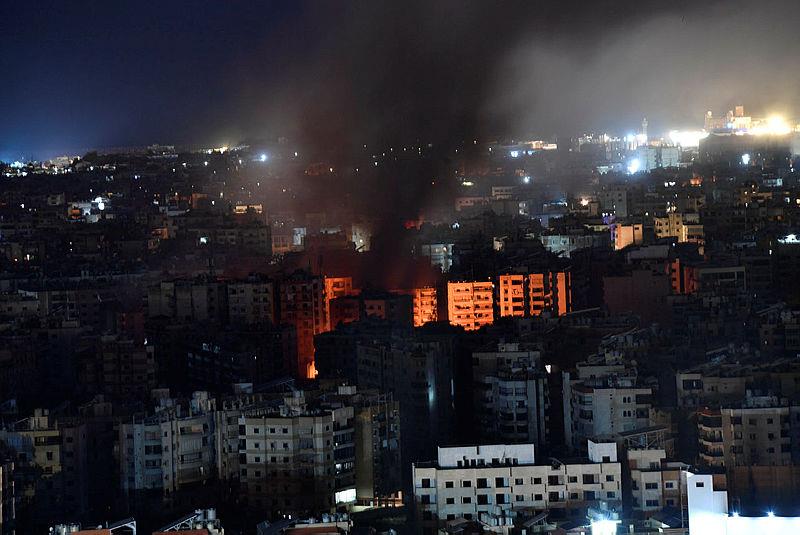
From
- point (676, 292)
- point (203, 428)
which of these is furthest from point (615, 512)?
point (676, 292)

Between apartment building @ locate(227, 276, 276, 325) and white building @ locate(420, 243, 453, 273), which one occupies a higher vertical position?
white building @ locate(420, 243, 453, 273)

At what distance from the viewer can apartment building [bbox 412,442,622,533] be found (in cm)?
742

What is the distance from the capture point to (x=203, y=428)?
335 inches

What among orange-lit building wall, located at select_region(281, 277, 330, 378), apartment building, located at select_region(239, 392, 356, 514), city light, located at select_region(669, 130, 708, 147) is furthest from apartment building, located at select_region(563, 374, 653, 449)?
city light, located at select_region(669, 130, 708, 147)

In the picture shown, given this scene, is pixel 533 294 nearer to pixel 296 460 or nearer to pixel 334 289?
pixel 334 289

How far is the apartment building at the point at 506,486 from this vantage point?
742 cm

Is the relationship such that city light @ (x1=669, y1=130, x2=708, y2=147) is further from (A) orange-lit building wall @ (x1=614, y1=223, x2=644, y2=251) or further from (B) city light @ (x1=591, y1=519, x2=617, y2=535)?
(B) city light @ (x1=591, y1=519, x2=617, y2=535)

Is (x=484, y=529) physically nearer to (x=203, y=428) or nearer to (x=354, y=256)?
(x=203, y=428)

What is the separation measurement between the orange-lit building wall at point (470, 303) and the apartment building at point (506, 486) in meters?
5.20

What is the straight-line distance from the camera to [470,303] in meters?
12.9

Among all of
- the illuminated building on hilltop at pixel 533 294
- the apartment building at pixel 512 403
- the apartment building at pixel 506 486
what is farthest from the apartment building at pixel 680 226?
the apartment building at pixel 506 486

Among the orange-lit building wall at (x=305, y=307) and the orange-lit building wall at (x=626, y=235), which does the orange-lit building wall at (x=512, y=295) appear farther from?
the orange-lit building wall at (x=626, y=235)

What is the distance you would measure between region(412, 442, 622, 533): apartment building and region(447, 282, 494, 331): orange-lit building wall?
520cm

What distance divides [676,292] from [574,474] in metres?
5.69
